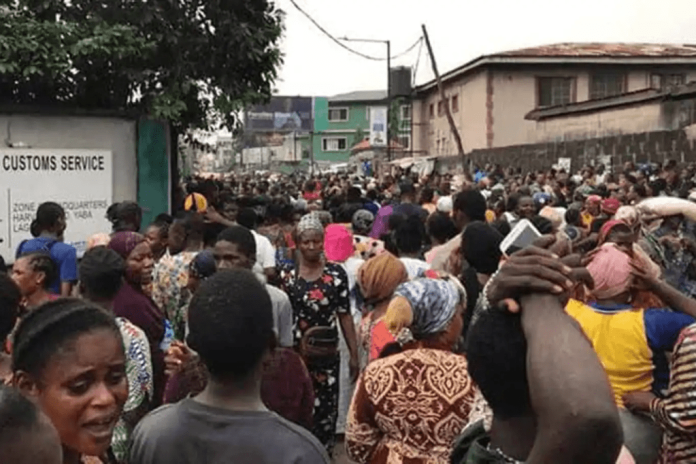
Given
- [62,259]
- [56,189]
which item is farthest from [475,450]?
[56,189]

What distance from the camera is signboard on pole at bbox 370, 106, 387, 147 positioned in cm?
4516

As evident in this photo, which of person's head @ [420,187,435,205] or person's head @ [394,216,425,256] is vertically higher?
person's head @ [420,187,435,205]

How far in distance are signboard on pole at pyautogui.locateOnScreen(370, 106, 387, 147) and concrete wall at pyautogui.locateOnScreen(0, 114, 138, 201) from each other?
32731mm

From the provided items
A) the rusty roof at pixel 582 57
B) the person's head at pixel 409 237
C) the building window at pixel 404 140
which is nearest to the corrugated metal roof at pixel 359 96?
the building window at pixel 404 140

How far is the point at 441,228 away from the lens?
7242 millimetres

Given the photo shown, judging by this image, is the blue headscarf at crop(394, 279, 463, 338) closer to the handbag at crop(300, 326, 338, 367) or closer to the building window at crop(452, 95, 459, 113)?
the handbag at crop(300, 326, 338, 367)

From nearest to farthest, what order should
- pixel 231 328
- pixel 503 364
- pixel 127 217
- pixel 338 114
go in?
pixel 503 364
pixel 231 328
pixel 127 217
pixel 338 114

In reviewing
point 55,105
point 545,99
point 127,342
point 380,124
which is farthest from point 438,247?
point 380,124

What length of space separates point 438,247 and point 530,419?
502 cm

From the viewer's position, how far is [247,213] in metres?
8.38

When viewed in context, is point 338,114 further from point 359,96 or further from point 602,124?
point 602,124

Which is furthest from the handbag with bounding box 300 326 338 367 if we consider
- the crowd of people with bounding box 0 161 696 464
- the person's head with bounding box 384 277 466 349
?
the person's head with bounding box 384 277 466 349

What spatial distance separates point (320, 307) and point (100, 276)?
1.76 meters

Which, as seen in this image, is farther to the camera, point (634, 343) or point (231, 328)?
point (634, 343)
